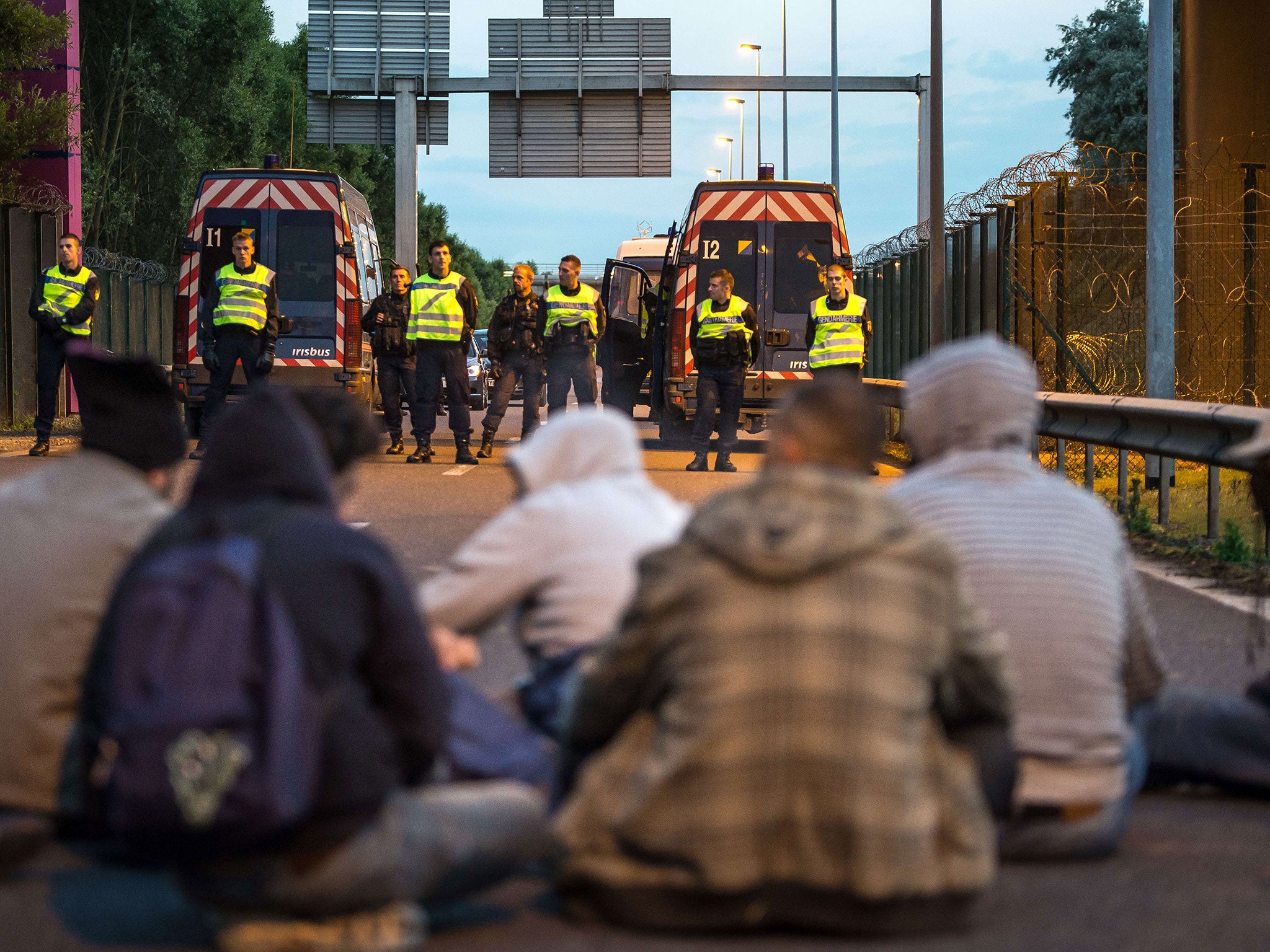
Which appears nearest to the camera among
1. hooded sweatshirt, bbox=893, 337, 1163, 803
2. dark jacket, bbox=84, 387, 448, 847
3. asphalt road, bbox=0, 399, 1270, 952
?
dark jacket, bbox=84, 387, 448, 847

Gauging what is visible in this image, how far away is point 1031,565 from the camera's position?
420 centimetres

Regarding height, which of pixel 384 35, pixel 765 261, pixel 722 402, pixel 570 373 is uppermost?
pixel 384 35

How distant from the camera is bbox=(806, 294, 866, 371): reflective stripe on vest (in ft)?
56.4

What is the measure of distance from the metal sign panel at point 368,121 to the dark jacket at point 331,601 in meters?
31.5

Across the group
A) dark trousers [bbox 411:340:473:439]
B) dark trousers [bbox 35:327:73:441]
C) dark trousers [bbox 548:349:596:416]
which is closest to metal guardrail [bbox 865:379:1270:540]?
dark trousers [bbox 548:349:596:416]

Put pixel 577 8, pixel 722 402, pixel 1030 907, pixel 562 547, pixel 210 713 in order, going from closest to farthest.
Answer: pixel 210 713 < pixel 1030 907 < pixel 562 547 < pixel 722 402 < pixel 577 8

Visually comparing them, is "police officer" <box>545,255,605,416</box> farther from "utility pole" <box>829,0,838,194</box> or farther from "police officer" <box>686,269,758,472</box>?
"utility pole" <box>829,0,838,194</box>

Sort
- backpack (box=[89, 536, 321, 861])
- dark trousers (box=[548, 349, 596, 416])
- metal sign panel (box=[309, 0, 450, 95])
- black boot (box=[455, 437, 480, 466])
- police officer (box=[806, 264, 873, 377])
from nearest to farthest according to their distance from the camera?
1. backpack (box=[89, 536, 321, 861])
2. police officer (box=[806, 264, 873, 377])
3. black boot (box=[455, 437, 480, 466])
4. dark trousers (box=[548, 349, 596, 416])
5. metal sign panel (box=[309, 0, 450, 95])

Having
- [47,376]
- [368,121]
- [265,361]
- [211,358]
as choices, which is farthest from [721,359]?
[368,121]

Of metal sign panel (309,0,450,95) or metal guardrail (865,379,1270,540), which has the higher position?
metal sign panel (309,0,450,95)

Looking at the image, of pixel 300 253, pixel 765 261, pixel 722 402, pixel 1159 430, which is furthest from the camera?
pixel 300 253

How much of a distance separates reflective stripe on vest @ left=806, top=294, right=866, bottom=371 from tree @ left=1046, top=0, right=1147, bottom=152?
104 feet

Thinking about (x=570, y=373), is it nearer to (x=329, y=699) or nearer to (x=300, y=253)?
(x=300, y=253)

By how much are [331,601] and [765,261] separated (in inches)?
666
